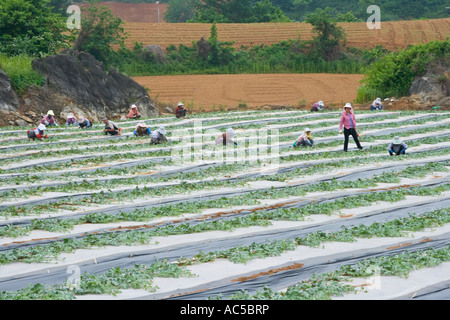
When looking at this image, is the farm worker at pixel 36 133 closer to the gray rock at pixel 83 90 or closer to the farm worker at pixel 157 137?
the farm worker at pixel 157 137

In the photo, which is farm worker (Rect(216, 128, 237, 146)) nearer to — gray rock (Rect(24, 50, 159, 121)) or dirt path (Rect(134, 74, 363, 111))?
gray rock (Rect(24, 50, 159, 121))

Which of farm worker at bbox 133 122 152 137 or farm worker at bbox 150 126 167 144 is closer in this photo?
farm worker at bbox 150 126 167 144

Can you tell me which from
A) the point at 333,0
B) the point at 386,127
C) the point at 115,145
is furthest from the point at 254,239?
the point at 333,0

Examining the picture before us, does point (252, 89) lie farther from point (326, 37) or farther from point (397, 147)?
point (397, 147)

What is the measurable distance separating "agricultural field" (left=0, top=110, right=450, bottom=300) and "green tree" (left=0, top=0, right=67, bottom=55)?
13974 millimetres

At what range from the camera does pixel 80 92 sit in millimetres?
27594

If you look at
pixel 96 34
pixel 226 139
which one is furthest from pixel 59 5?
pixel 226 139

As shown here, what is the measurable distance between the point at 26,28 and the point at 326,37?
68.3ft

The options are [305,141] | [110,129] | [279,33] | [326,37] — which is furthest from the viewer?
[279,33]

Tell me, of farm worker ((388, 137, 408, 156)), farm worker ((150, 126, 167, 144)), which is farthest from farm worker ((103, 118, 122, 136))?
farm worker ((388, 137, 408, 156))

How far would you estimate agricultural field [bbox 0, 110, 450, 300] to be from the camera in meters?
6.74

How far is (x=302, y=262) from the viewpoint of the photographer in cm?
738

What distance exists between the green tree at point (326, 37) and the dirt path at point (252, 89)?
3.93m
